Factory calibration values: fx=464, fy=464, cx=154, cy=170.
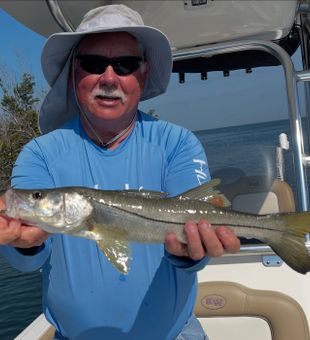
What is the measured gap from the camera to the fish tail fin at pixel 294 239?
8.86ft

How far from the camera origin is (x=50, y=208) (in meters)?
2.62

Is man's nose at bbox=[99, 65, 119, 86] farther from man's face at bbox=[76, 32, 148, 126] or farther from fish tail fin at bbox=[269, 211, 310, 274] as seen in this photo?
fish tail fin at bbox=[269, 211, 310, 274]

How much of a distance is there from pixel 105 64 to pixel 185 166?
2.81ft

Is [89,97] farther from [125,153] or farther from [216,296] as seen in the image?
[216,296]

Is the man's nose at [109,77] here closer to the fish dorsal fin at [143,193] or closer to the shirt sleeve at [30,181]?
the shirt sleeve at [30,181]

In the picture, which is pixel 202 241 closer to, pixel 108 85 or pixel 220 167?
pixel 108 85

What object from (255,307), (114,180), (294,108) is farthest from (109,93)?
(255,307)

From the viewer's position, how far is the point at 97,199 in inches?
105

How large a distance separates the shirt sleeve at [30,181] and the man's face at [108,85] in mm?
451

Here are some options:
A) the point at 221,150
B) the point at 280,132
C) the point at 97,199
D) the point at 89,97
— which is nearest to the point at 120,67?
the point at 89,97

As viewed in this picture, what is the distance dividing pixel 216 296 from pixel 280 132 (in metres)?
2.42

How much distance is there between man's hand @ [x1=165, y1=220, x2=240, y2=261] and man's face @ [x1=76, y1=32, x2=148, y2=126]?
890 mm

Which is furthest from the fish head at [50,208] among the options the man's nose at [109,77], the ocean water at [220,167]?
the ocean water at [220,167]

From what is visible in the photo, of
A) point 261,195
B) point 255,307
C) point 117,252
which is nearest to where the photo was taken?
point 117,252
